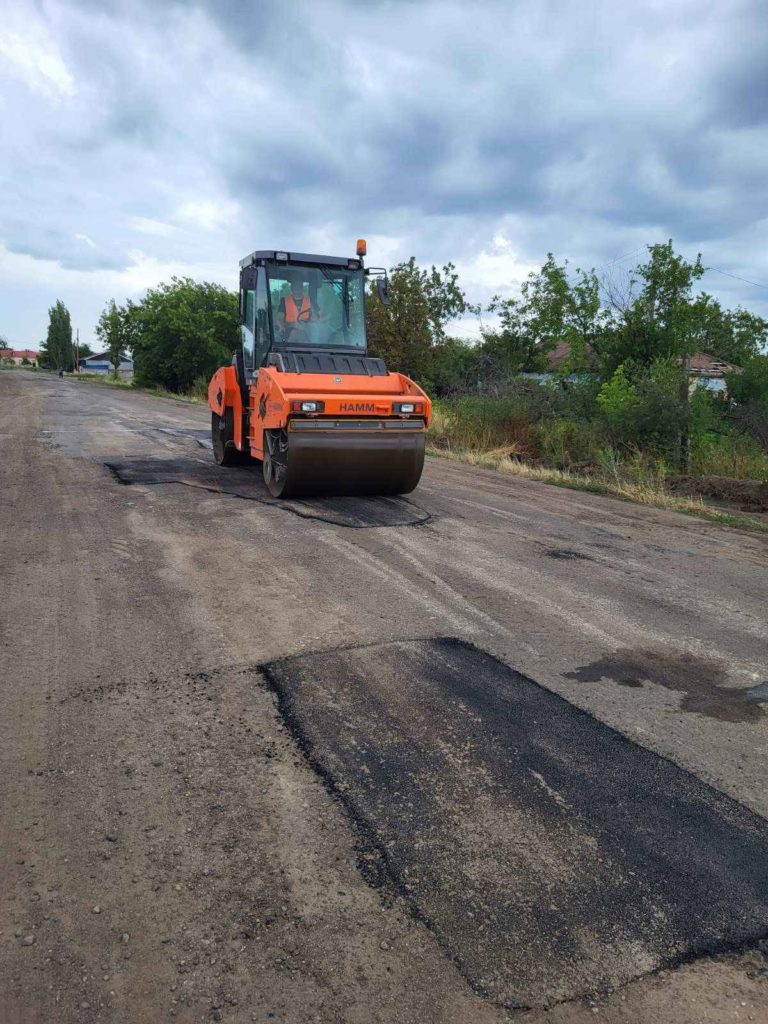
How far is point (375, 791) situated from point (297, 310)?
24.5 ft

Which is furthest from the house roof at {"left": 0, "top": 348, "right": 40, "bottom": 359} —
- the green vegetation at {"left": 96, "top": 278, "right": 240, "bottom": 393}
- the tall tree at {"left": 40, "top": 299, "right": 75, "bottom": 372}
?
the green vegetation at {"left": 96, "top": 278, "right": 240, "bottom": 393}

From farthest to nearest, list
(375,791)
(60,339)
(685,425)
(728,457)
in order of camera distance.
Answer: (60,339)
(685,425)
(728,457)
(375,791)

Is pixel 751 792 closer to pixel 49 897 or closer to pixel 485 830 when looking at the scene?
pixel 485 830

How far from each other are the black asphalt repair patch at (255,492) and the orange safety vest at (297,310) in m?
2.17

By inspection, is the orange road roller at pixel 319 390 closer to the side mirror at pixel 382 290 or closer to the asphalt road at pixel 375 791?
the side mirror at pixel 382 290

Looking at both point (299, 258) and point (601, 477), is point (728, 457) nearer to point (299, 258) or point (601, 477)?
point (601, 477)

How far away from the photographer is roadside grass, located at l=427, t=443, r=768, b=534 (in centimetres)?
922

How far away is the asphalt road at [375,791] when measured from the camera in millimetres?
2045

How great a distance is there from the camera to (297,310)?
30.4ft

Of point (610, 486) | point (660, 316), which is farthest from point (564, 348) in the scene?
point (610, 486)

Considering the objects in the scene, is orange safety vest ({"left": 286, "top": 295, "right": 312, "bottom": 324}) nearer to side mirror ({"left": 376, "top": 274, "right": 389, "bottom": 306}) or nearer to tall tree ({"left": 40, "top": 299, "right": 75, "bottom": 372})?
side mirror ({"left": 376, "top": 274, "right": 389, "bottom": 306})

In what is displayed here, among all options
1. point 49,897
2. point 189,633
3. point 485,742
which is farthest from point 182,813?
point 189,633

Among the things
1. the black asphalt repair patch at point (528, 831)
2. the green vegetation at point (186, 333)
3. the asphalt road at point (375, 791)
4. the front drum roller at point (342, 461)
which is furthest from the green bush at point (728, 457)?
the green vegetation at point (186, 333)

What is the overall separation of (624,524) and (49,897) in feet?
23.7
